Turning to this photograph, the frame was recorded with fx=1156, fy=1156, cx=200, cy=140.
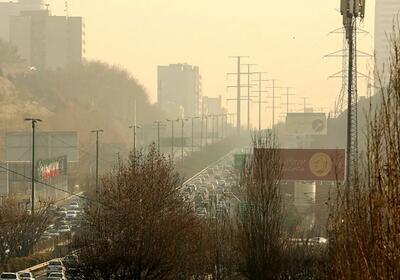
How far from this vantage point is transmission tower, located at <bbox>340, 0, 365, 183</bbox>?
71.8 feet

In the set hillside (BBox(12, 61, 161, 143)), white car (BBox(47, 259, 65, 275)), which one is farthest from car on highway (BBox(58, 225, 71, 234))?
hillside (BBox(12, 61, 161, 143))

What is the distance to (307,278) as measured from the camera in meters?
24.5

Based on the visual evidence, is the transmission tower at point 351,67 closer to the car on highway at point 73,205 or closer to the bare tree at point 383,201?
the bare tree at point 383,201

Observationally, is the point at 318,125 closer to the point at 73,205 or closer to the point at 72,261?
the point at 73,205

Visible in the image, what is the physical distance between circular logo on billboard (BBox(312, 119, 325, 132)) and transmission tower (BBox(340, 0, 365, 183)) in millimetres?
53788

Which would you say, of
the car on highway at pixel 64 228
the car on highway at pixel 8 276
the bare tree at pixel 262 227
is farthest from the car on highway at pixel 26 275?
the car on highway at pixel 64 228

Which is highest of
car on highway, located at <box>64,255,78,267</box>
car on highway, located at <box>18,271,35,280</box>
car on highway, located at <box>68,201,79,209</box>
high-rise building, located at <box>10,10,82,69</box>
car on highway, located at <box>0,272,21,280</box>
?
high-rise building, located at <box>10,10,82,69</box>

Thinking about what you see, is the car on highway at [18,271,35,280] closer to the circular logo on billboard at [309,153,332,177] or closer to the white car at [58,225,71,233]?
the white car at [58,225,71,233]

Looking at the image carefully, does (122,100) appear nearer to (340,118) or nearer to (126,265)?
(340,118)

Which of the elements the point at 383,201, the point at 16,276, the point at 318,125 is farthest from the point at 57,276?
the point at 318,125

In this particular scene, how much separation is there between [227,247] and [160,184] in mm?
2558

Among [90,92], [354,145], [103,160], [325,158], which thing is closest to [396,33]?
[354,145]

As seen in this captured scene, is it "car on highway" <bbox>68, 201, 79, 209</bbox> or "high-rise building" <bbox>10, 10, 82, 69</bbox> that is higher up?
"high-rise building" <bbox>10, 10, 82, 69</bbox>

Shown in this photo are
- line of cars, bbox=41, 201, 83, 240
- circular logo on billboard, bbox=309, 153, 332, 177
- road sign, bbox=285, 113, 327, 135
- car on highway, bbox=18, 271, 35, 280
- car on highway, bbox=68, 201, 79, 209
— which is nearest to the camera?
car on highway, bbox=18, 271, 35, 280
